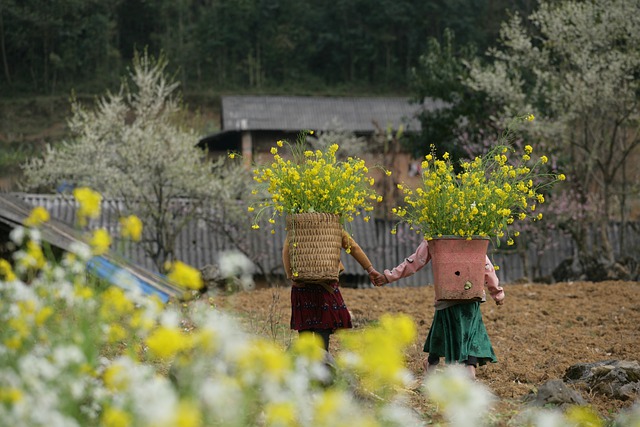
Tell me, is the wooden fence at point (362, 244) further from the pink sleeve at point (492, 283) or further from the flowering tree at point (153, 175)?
the pink sleeve at point (492, 283)

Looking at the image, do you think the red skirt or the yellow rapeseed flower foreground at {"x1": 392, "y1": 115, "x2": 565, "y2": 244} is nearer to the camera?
the yellow rapeseed flower foreground at {"x1": 392, "y1": 115, "x2": 565, "y2": 244}

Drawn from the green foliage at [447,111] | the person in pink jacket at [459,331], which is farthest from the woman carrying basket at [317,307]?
the green foliage at [447,111]

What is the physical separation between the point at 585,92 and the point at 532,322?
34.5ft

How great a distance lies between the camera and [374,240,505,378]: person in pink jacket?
20.9 ft

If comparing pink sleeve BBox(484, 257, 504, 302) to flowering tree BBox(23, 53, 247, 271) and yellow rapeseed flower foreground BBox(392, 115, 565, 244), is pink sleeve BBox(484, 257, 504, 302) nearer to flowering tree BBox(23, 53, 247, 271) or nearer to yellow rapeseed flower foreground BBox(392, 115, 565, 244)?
yellow rapeseed flower foreground BBox(392, 115, 565, 244)

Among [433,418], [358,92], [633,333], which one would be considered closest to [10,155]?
[358,92]

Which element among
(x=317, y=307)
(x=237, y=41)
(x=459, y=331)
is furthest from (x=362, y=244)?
(x=237, y=41)

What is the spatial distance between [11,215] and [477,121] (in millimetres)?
14053

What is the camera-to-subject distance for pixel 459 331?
20.9ft

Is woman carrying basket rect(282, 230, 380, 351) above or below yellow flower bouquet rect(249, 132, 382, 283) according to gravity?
below

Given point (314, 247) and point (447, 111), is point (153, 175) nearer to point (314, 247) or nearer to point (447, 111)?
point (447, 111)

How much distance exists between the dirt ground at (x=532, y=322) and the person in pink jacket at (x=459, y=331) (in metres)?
0.31

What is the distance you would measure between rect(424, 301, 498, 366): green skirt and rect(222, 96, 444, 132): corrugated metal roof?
27.4 metres

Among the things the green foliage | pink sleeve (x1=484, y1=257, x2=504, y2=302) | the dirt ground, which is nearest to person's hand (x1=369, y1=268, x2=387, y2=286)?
pink sleeve (x1=484, y1=257, x2=504, y2=302)
